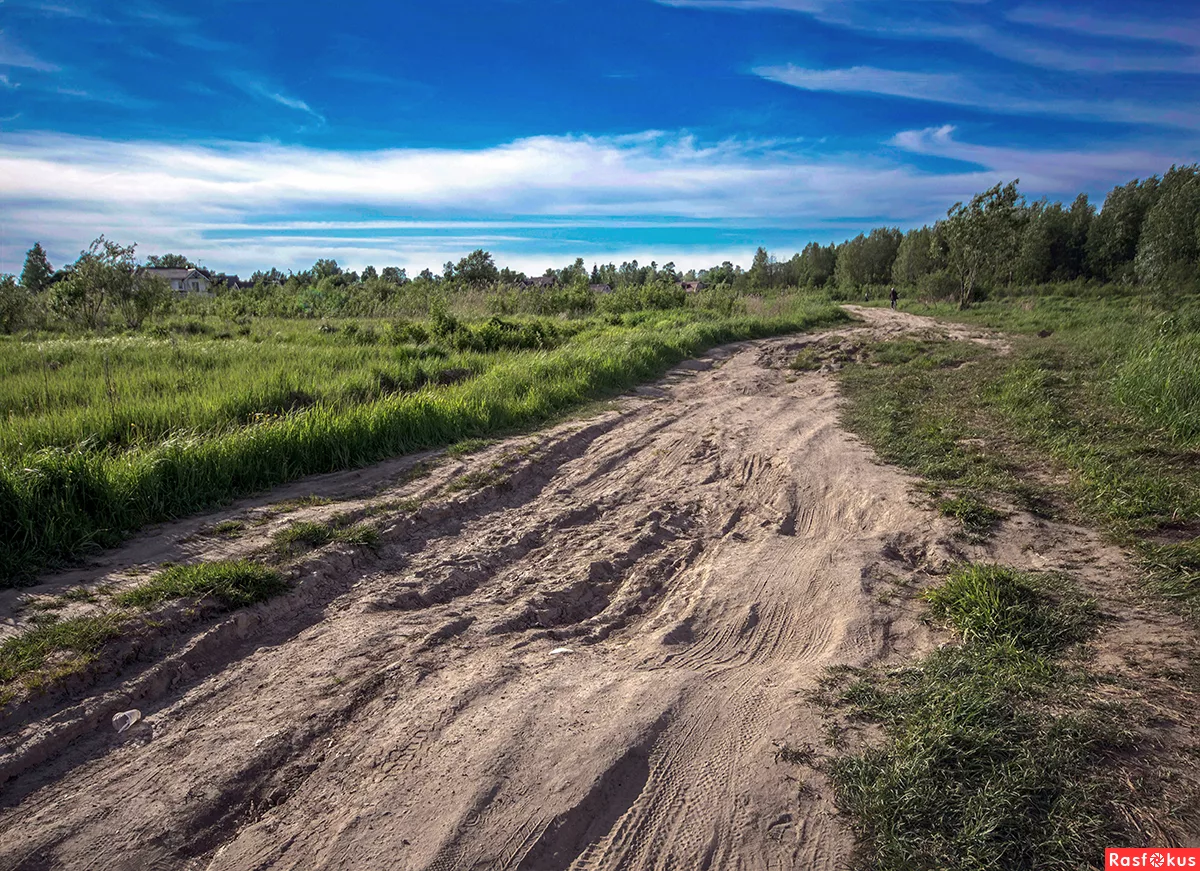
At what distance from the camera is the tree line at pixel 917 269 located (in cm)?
1869

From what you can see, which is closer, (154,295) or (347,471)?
(347,471)

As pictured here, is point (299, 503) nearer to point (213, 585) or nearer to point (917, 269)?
point (213, 585)

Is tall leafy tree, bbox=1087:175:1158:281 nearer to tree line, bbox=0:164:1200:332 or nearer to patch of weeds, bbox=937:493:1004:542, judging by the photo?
→ tree line, bbox=0:164:1200:332

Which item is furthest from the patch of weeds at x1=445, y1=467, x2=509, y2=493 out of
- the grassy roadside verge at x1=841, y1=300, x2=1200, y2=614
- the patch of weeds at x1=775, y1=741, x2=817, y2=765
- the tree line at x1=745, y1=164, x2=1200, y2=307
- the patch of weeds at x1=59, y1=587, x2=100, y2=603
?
the tree line at x1=745, y1=164, x2=1200, y2=307

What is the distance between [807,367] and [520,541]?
9.87 meters

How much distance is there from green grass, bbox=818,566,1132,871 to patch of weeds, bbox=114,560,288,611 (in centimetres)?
291

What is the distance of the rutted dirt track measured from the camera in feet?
6.61

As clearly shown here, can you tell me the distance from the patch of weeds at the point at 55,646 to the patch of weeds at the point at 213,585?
0.19 m

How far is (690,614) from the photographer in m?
3.50

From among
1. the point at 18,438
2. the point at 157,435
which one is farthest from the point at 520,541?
the point at 18,438

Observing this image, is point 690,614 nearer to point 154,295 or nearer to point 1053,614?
point 1053,614

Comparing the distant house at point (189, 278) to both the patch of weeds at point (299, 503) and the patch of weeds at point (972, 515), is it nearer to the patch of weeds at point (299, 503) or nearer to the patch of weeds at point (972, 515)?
the patch of weeds at point (299, 503)

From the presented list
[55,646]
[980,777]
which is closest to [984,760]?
[980,777]

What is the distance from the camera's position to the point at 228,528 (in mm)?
4199
